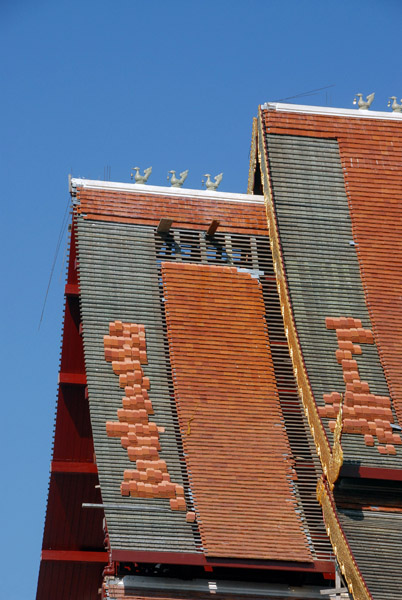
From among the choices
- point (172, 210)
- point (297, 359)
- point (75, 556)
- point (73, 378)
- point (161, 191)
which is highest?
point (161, 191)

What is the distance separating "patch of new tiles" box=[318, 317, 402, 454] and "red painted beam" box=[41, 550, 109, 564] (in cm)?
740

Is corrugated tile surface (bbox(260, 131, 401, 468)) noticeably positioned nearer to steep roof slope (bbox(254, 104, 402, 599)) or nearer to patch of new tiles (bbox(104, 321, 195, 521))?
steep roof slope (bbox(254, 104, 402, 599))

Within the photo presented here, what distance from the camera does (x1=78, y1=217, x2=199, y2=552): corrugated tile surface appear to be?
3378 cm

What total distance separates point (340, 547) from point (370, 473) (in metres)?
2.08

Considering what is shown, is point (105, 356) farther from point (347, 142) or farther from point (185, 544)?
point (347, 142)

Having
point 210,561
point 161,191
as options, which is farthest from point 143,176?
point 210,561

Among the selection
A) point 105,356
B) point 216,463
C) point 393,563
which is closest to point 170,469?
point 216,463

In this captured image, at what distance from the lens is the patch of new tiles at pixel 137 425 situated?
3453cm

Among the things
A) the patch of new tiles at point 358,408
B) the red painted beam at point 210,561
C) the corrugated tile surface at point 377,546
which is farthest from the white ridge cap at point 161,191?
the red painted beam at point 210,561

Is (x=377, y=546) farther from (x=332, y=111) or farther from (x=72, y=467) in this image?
(x=332, y=111)

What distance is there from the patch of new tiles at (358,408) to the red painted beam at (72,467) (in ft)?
20.4

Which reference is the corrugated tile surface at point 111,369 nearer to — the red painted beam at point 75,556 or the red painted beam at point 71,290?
the red painted beam at point 71,290

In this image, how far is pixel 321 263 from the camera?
126ft

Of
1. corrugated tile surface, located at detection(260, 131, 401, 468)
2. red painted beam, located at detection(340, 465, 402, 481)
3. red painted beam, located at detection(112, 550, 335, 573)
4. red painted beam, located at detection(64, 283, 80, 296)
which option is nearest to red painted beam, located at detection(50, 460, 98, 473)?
red painted beam, located at detection(64, 283, 80, 296)
